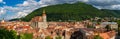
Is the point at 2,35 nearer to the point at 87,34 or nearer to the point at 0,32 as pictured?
the point at 0,32

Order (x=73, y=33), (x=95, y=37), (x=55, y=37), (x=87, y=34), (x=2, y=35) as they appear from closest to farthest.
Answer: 1. (x=95, y=37)
2. (x=2, y=35)
3. (x=87, y=34)
4. (x=55, y=37)
5. (x=73, y=33)

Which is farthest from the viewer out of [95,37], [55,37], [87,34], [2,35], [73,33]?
[73,33]

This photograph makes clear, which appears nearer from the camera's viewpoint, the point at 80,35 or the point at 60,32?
the point at 80,35

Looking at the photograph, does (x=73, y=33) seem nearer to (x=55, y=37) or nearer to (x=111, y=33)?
(x=55, y=37)

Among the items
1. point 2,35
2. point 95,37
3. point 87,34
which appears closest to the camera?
Result: point 95,37

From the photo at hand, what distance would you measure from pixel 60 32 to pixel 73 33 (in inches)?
232

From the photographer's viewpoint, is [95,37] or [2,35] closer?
[95,37]

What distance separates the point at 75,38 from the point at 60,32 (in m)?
8.70

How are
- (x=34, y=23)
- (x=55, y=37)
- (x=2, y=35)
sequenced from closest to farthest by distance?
(x=2, y=35) < (x=55, y=37) < (x=34, y=23)

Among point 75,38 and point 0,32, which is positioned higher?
point 0,32

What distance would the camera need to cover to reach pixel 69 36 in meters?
127

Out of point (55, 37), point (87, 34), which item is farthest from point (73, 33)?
point (87, 34)

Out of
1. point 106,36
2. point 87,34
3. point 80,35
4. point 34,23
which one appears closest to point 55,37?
point 80,35

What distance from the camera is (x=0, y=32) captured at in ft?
322
